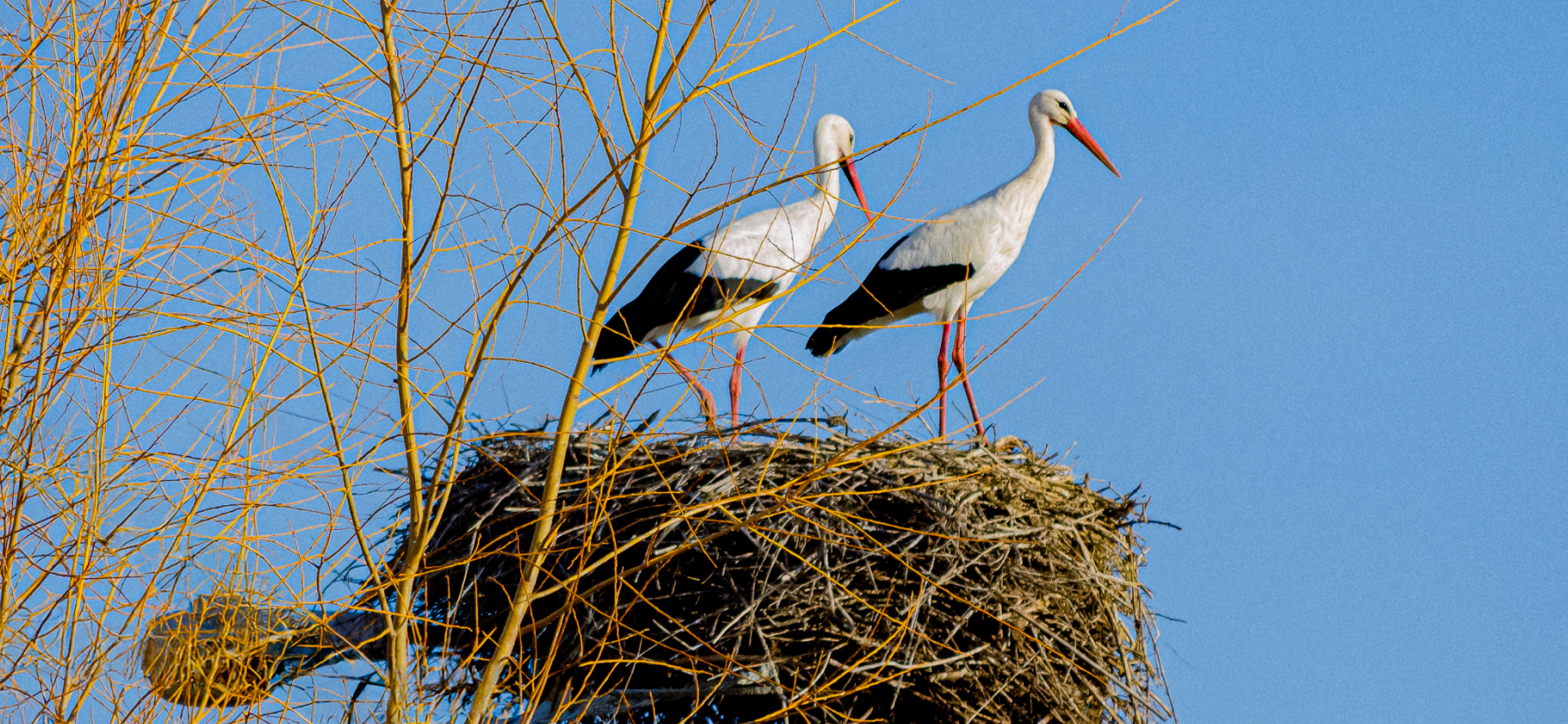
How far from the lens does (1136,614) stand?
177 inches

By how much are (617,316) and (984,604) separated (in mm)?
2612

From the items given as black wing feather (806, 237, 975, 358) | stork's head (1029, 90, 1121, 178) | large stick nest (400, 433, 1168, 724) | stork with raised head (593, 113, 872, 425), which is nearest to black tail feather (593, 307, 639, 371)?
stork with raised head (593, 113, 872, 425)

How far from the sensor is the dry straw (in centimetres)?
383

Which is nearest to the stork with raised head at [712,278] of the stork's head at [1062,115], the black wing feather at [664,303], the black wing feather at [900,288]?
the black wing feather at [664,303]

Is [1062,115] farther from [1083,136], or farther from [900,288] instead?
[900,288]

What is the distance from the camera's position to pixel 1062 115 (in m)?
7.10

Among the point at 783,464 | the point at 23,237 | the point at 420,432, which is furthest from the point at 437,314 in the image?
the point at 783,464

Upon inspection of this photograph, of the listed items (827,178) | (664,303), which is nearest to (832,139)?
(827,178)

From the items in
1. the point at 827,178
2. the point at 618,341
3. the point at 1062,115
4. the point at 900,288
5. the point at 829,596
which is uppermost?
the point at 1062,115

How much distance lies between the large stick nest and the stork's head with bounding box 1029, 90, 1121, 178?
10.00 ft

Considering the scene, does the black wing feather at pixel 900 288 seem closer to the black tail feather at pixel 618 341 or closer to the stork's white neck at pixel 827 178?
the stork's white neck at pixel 827 178

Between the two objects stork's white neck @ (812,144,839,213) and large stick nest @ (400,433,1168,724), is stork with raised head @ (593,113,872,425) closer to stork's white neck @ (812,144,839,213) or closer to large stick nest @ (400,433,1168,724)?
stork's white neck @ (812,144,839,213)

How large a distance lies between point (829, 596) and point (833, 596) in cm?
3

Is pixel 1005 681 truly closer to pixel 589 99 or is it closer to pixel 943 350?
pixel 589 99
